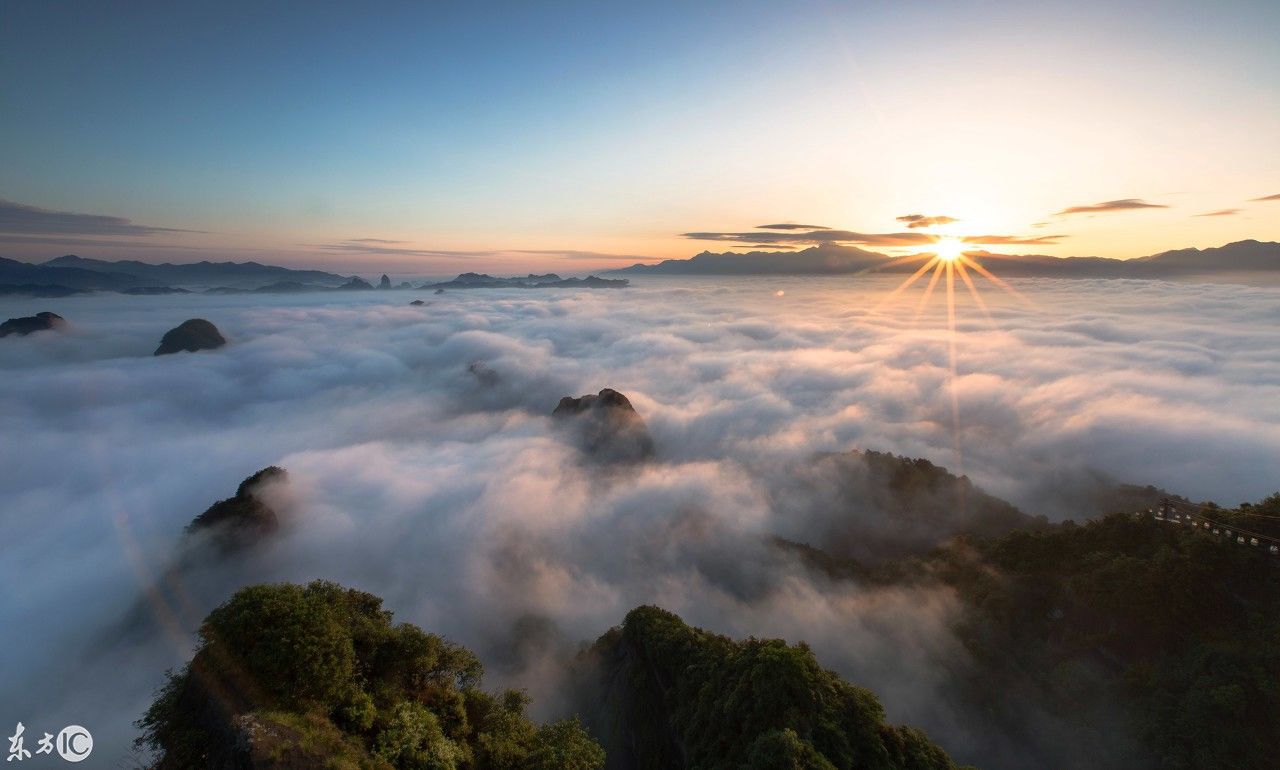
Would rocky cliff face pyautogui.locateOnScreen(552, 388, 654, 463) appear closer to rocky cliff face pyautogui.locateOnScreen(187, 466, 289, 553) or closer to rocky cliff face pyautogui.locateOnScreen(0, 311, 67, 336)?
rocky cliff face pyautogui.locateOnScreen(187, 466, 289, 553)

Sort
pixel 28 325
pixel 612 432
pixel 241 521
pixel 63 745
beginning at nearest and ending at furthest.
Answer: pixel 63 745
pixel 241 521
pixel 612 432
pixel 28 325

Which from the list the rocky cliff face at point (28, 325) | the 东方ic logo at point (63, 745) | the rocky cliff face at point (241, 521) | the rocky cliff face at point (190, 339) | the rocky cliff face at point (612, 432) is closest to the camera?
the 东方ic logo at point (63, 745)

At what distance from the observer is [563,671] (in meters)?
46.0

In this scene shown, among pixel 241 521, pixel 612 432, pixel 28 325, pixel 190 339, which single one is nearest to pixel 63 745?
pixel 241 521

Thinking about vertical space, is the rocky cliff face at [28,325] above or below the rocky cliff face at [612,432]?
above

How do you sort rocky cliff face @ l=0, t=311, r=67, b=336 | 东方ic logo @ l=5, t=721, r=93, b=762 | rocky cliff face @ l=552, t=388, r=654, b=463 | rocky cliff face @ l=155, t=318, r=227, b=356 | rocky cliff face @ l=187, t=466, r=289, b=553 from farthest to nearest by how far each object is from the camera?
rocky cliff face @ l=155, t=318, r=227, b=356, rocky cliff face @ l=0, t=311, r=67, b=336, rocky cliff face @ l=552, t=388, r=654, b=463, rocky cliff face @ l=187, t=466, r=289, b=553, 东方ic logo @ l=5, t=721, r=93, b=762

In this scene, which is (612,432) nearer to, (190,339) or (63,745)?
(63,745)

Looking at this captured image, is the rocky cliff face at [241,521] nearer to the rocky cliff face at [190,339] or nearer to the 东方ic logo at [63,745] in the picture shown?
the 东方ic logo at [63,745]

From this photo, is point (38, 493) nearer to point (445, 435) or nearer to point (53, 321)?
point (445, 435)

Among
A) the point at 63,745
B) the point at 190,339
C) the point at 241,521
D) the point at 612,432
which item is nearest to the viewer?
the point at 63,745

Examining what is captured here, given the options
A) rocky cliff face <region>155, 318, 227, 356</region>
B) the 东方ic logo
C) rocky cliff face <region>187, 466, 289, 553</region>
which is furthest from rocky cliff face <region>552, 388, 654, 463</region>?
rocky cliff face <region>155, 318, 227, 356</region>

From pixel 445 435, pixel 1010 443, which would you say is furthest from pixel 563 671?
pixel 445 435

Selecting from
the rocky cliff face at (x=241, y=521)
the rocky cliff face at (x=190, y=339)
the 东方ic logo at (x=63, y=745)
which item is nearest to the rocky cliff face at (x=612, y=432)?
the rocky cliff face at (x=241, y=521)

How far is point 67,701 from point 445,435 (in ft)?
270
